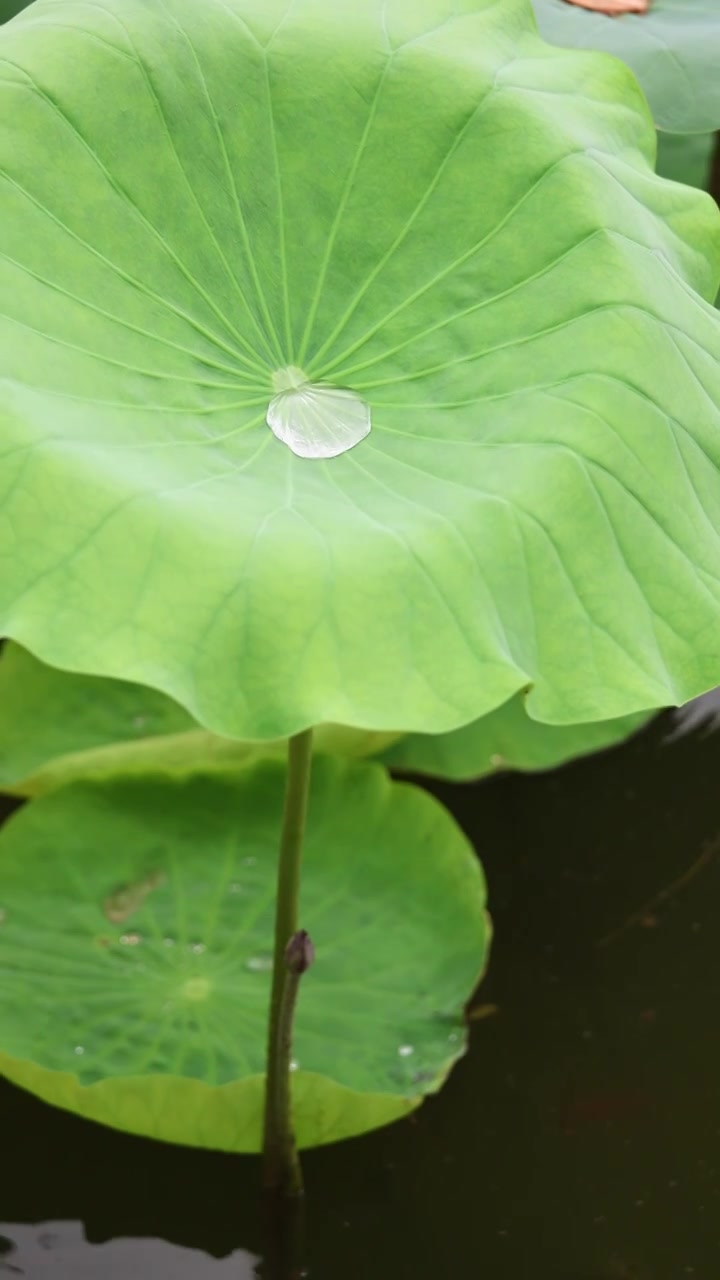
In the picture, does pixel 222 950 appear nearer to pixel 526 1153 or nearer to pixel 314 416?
pixel 526 1153

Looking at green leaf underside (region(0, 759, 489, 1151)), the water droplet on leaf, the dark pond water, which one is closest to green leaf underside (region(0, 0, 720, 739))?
the water droplet on leaf

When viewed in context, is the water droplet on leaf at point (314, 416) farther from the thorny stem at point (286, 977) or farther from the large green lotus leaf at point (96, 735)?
the large green lotus leaf at point (96, 735)

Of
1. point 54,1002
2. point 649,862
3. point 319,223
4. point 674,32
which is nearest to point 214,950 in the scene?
point 54,1002

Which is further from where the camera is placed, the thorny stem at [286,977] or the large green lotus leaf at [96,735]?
the large green lotus leaf at [96,735]

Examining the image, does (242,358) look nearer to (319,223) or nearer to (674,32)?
(319,223)

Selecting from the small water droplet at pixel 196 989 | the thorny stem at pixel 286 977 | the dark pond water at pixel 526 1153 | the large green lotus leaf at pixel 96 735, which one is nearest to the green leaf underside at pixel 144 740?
the large green lotus leaf at pixel 96 735

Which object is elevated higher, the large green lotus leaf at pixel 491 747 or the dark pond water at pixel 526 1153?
the large green lotus leaf at pixel 491 747

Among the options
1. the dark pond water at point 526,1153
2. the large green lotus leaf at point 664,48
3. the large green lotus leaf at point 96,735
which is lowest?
the dark pond water at point 526,1153

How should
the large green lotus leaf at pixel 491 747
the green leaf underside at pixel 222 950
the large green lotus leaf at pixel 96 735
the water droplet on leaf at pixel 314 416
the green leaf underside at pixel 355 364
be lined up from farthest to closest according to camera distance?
the large green lotus leaf at pixel 491 747 < the large green lotus leaf at pixel 96 735 < the green leaf underside at pixel 222 950 < the water droplet on leaf at pixel 314 416 < the green leaf underside at pixel 355 364
